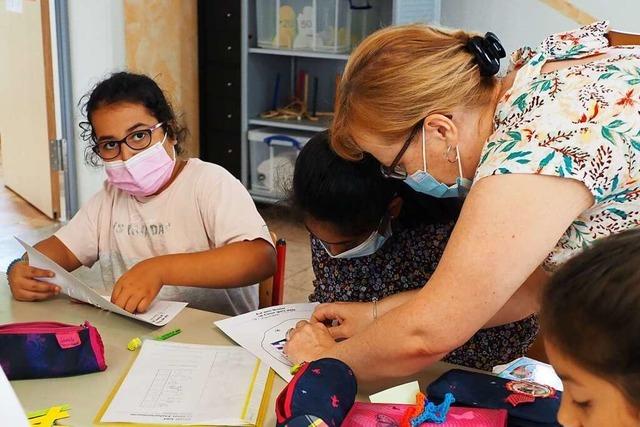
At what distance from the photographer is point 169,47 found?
12.6 ft

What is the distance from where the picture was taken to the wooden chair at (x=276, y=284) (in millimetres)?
1698

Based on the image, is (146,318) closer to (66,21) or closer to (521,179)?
(521,179)

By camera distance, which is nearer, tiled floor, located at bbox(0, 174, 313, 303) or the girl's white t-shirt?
the girl's white t-shirt

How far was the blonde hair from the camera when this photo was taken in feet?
3.59

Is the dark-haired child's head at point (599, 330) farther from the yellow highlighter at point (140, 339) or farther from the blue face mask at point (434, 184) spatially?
the yellow highlighter at point (140, 339)

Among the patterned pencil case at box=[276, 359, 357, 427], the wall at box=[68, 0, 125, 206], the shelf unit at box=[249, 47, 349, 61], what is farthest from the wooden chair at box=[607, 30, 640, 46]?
the wall at box=[68, 0, 125, 206]

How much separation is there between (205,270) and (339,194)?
35 cm

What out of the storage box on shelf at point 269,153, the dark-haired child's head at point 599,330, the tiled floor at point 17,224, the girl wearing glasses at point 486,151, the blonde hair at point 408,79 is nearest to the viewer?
the dark-haired child's head at point 599,330

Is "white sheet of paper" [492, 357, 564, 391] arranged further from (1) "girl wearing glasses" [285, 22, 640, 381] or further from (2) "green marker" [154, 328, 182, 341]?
(2) "green marker" [154, 328, 182, 341]

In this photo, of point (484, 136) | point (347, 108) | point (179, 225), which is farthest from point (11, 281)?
point (484, 136)

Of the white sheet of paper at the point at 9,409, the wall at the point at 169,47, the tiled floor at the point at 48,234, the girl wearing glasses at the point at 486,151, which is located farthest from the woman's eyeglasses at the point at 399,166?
the wall at the point at 169,47

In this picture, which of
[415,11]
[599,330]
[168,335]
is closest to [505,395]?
[599,330]

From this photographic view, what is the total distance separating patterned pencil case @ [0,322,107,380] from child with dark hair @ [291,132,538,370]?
1.34 feet

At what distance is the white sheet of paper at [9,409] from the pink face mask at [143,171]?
963 mm
